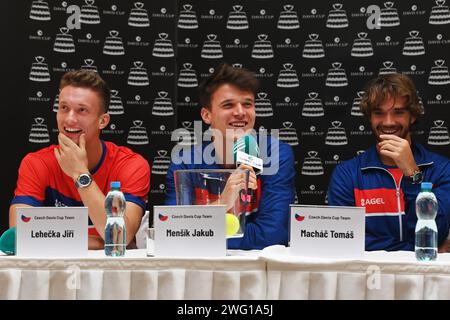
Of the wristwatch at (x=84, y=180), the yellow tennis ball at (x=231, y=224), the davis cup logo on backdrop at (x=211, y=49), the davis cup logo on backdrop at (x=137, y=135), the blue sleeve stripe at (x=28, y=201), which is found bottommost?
A: the yellow tennis ball at (x=231, y=224)

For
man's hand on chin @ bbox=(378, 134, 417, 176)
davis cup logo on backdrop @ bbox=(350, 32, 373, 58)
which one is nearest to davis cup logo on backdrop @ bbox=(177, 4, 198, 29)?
davis cup logo on backdrop @ bbox=(350, 32, 373, 58)

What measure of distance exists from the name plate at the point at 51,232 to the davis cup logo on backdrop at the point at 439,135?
8.43 feet

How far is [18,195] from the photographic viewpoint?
3.58 m

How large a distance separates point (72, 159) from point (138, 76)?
1.09 m

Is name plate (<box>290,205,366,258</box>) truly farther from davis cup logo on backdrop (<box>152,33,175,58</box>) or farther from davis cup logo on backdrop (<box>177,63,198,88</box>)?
→ davis cup logo on backdrop (<box>152,33,175,58</box>)

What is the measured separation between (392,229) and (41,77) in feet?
7.75

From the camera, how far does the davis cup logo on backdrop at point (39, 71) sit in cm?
436

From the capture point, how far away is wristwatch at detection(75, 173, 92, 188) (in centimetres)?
338

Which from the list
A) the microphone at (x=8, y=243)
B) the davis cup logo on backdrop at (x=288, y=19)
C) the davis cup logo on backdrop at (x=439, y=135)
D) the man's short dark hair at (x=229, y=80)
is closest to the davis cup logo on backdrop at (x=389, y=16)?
the davis cup logo on backdrop at (x=288, y=19)

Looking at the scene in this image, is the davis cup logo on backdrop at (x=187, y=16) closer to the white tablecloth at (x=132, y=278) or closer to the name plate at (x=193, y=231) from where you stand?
the name plate at (x=193, y=231)

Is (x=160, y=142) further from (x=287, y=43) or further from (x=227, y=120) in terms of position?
(x=287, y=43)

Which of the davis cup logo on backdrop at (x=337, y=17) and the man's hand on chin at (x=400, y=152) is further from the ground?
the davis cup logo on backdrop at (x=337, y=17)

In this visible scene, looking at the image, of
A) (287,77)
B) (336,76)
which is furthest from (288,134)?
(336,76)
